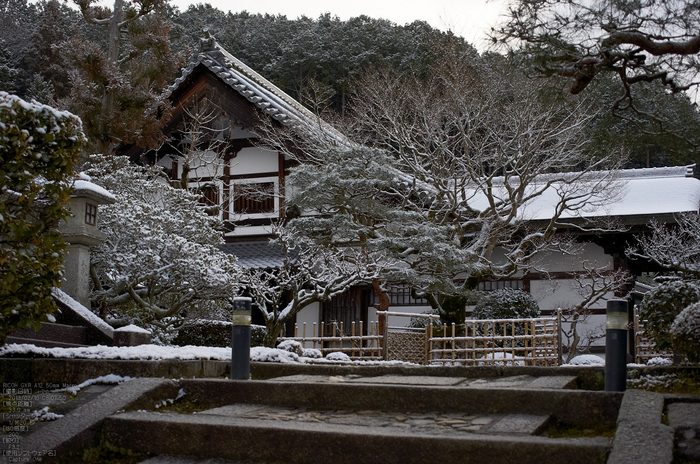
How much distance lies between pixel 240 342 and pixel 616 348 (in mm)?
3255

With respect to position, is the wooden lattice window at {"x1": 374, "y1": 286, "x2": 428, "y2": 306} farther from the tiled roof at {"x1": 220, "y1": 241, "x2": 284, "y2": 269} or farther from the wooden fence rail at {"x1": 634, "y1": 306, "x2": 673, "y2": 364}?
the wooden fence rail at {"x1": 634, "y1": 306, "x2": 673, "y2": 364}

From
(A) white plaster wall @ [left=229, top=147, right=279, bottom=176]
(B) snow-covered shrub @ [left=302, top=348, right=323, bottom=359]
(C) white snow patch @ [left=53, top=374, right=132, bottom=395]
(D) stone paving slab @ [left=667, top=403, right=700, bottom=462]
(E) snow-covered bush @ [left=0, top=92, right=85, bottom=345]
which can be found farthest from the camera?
(A) white plaster wall @ [left=229, top=147, right=279, bottom=176]

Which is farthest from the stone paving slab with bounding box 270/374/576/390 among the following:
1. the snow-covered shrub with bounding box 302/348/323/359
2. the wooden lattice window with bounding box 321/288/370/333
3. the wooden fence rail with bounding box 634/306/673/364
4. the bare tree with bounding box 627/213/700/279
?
the wooden lattice window with bounding box 321/288/370/333

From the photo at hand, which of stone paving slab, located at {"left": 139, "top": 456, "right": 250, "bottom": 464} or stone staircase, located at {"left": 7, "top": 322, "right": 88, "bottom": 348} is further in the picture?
stone staircase, located at {"left": 7, "top": 322, "right": 88, "bottom": 348}

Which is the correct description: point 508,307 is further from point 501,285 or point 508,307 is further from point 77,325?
point 77,325

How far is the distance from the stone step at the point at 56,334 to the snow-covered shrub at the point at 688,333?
22.7 ft

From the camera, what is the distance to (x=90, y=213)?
30.0ft

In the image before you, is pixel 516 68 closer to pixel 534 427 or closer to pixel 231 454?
pixel 534 427

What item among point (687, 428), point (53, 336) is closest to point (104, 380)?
point (53, 336)

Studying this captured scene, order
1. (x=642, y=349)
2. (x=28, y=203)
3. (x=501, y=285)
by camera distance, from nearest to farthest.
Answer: (x=28, y=203) < (x=642, y=349) < (x=501, y=285)

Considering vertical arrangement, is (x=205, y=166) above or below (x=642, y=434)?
above

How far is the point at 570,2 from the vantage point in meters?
5.23

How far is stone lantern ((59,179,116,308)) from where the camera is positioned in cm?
884

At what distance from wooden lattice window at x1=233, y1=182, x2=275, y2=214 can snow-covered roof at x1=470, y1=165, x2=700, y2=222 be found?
19.3 ft
